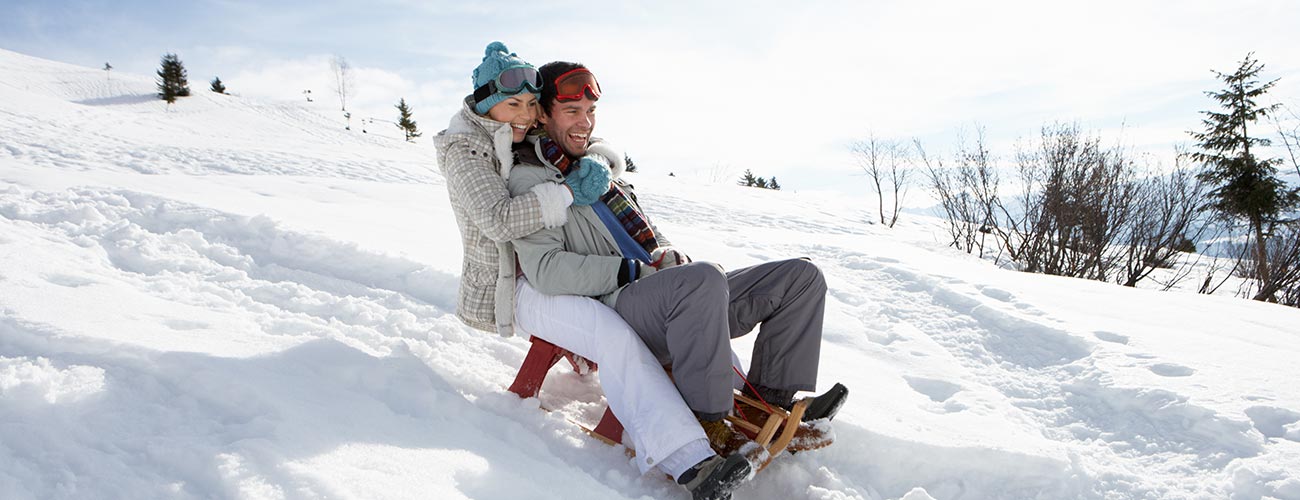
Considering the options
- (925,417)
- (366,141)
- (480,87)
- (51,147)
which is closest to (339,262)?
(480,87)

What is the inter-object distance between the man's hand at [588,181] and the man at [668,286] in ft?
0.08

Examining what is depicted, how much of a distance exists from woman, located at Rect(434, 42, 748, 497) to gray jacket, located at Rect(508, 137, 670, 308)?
6 cm

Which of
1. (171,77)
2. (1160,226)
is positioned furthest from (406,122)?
(1160,226)

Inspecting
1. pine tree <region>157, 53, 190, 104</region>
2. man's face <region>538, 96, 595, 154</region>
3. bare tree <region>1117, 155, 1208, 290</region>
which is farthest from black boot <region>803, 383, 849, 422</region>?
pine tree <region>157, 53, 190, 104</region>

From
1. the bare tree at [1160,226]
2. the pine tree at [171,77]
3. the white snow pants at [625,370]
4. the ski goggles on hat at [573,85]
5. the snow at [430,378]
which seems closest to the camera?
the snow at [430,378]

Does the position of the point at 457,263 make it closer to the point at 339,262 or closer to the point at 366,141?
the point at 339,262

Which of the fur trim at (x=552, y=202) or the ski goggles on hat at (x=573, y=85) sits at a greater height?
the ski goggles on hat at (x=573, y=85)

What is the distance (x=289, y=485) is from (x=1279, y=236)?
56.7ft

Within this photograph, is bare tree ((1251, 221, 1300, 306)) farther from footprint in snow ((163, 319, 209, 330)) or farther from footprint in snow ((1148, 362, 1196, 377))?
footprint in snow ((163, 319, 209, 330))

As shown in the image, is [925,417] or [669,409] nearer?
[669,409]

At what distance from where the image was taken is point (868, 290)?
511 cm

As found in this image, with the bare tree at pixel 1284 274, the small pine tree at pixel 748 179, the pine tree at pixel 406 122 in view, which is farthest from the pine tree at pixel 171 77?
the bare tree at pixel 1284 274

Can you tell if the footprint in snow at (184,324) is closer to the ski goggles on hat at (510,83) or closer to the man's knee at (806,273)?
the ski goggles on hat at (510,83)

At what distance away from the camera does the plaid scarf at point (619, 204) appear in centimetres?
248
